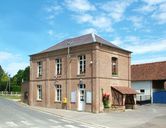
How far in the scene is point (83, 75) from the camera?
3253 centimetres

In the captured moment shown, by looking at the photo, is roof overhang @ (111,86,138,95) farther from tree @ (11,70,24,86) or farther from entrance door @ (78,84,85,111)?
tree @ (11,70,24,86)

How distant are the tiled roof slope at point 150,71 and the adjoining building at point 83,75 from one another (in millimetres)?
8808

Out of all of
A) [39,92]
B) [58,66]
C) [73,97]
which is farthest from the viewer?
[39,92]

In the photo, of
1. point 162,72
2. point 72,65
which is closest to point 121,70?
point 72,65

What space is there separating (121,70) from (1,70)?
103 meters

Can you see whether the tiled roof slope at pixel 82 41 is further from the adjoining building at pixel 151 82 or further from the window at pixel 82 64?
the adjoining building at pixel 151 82

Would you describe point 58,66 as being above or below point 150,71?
above

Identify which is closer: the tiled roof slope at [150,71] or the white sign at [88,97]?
the white sign at [88,97]

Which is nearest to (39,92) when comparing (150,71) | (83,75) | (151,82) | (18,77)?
(83,75)

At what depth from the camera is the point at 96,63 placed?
31.2m

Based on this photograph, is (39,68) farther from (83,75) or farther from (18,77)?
(18,77)

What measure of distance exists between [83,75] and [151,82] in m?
15.2

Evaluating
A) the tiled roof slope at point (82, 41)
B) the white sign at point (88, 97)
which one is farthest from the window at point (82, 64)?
the white sign at point (88, 97)

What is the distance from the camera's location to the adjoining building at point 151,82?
4285 centimetres
